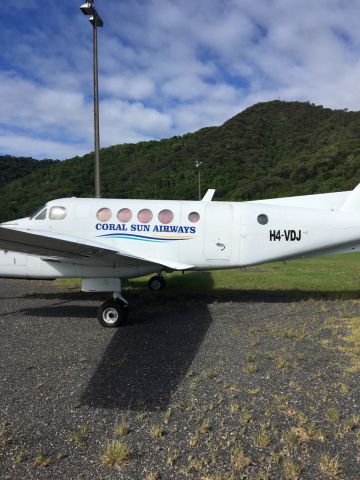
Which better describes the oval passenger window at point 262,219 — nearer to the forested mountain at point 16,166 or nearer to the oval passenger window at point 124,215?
the oval passenger window at point 124,215

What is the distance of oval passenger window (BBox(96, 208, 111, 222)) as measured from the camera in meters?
9.26

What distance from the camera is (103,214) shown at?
30.4 feet

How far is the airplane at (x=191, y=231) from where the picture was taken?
909 cm

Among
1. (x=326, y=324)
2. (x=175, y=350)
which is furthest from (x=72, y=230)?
(x=326, y=324)

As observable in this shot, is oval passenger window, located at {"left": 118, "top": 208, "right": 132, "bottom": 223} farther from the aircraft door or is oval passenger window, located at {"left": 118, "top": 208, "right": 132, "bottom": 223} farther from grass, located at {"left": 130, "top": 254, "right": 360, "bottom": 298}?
grass, located at {"left": 130, "top": 254, "right": 360, "bottom": 298}

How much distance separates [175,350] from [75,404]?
7.34 feet

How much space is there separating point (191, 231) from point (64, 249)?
9.62ft

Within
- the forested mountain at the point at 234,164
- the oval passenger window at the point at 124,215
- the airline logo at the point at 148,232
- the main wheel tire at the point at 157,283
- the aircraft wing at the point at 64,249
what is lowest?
the main wheel tire at the point at 157,283

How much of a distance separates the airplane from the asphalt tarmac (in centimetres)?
130

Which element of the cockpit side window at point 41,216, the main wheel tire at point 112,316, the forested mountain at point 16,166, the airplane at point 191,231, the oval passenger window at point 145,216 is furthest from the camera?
the forested mountain at point 16,166

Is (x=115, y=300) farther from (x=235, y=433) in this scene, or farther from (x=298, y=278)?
(x=298, y=278)

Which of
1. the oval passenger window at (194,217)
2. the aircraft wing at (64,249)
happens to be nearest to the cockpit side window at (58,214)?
the aircraft wing at (64,249)

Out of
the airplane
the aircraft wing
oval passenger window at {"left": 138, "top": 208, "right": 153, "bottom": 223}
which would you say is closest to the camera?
the aircraft wing

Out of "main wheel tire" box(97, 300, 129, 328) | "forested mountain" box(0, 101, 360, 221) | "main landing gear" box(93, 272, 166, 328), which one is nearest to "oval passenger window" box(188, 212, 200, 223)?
"main landing gear" box(93, 272, 166, 328)
